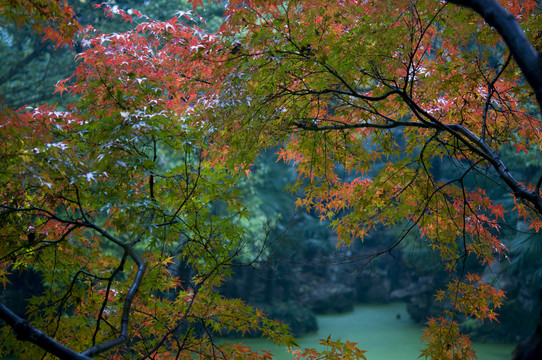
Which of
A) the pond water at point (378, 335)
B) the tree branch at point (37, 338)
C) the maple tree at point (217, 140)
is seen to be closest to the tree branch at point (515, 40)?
the maple tree at point (217, 140)

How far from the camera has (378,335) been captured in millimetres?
8875

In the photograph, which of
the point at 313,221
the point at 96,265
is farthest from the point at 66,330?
the point at 313,221

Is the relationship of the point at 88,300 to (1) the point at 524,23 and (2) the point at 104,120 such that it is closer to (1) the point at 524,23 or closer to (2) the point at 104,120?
(2) the point at 104,120

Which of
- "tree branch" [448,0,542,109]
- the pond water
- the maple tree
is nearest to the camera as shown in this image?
"tree branch" [448,0,542,109]

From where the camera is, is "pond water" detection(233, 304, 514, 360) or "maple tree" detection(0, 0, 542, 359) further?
"pond water" detection(233, 304, 514, 360)

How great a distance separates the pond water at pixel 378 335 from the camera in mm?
7500

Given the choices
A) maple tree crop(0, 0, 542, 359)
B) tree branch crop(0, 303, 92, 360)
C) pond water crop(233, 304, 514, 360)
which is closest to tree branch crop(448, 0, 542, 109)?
maple tree crop(0, 0, 542, 359)

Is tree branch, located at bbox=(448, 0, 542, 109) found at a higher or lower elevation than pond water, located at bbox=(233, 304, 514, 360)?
higher

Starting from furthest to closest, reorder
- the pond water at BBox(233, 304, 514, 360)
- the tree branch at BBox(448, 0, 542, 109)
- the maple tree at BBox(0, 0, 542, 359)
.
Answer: the pond water at BBox(233, 304, 514, 360) < the maple tree at BBox(0, 0, 542, 359) < the tree branch at BBox(448, 0, 542, 109)

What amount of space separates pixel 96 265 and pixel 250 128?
4.28 ft

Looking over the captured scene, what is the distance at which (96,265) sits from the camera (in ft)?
8.36

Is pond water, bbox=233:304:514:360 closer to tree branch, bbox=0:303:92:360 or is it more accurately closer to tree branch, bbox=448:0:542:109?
tree branch, bbox=0:303:92:360

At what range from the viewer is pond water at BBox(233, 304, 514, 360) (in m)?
7.50

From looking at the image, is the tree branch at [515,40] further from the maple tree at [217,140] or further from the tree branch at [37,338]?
the tree branch at [37,338]
